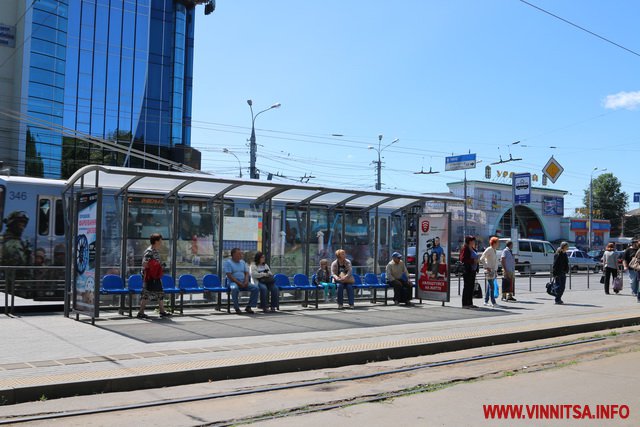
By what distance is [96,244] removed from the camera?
38.5 ft

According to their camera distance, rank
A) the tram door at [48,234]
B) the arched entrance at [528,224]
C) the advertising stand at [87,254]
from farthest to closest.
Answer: the arched entrance at [528,224]
the tram door at [48,234]
the advertising stand at [87,254]

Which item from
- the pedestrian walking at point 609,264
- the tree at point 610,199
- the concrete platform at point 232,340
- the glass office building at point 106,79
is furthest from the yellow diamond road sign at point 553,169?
the tree at point 610,199

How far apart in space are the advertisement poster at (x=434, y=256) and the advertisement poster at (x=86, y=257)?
874 centimetres

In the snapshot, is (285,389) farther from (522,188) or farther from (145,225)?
(522,188)

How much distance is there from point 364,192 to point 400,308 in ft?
9.97

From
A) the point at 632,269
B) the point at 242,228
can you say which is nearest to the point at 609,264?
the point at 632,269

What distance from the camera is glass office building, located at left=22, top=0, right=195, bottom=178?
44281 millimetres

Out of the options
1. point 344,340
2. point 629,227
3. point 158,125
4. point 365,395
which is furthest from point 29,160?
point 629,227

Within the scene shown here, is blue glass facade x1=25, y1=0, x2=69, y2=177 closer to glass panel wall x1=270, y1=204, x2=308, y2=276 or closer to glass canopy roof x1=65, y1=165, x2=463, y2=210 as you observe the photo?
glass canopy roof x1=65, y1=165, x2=463, y2=210

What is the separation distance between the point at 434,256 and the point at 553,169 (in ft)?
42.0

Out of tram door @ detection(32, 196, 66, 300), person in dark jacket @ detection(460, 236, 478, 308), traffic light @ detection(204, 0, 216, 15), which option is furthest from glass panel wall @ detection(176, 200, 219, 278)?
traffic light @ detection(204, 0, 216, 15)

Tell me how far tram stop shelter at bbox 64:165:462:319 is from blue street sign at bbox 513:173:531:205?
11357mm

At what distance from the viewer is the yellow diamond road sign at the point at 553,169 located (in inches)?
1075

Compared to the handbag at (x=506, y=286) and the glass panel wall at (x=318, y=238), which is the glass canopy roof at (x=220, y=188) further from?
the handbag at (x=506, y=286)
